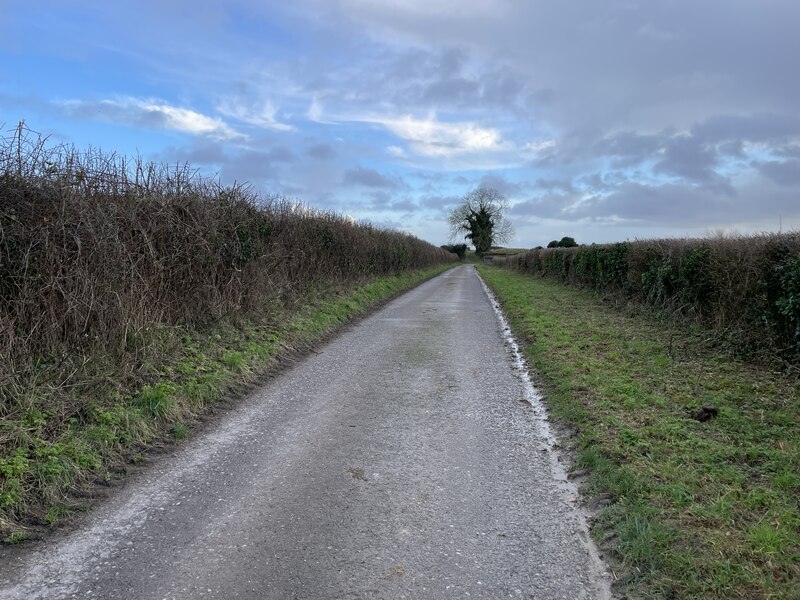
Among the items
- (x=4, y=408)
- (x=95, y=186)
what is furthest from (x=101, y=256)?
(x=4, y=408)

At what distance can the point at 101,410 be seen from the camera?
5.13m

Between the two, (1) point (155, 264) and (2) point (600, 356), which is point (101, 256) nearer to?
(1) point (155, 264)

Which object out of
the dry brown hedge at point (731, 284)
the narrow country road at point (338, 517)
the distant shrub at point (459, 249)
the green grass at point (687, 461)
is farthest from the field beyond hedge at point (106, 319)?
the distant shrub at point (459, 249)

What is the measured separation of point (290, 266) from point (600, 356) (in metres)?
7.87

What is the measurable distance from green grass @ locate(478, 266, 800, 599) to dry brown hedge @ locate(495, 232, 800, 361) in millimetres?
551

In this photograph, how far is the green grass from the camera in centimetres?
308

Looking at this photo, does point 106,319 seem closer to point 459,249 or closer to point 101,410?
point 101,410

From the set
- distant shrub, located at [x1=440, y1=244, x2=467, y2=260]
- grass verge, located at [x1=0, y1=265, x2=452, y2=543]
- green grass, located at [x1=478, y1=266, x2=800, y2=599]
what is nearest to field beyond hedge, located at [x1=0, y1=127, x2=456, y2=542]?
grass verge, located at [x1=0, y1=265, x2=452, y2=543]

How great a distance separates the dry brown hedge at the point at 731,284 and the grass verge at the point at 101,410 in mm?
7461

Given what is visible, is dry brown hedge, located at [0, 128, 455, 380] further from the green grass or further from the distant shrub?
the distant shrub

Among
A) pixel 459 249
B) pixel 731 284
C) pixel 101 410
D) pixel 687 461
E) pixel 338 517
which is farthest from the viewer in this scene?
pixel 459 249

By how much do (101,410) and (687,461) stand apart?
5.38 metres

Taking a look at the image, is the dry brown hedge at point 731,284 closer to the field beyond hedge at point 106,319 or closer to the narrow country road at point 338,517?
the narrow country road at point 338,517

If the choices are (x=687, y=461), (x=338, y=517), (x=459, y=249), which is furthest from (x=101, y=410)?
(x=459, y=249)
